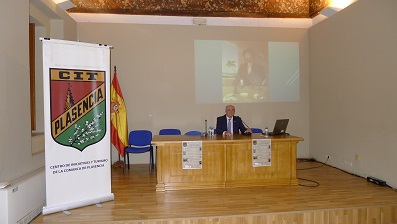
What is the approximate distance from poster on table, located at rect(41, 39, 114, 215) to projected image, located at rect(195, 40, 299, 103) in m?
3.13

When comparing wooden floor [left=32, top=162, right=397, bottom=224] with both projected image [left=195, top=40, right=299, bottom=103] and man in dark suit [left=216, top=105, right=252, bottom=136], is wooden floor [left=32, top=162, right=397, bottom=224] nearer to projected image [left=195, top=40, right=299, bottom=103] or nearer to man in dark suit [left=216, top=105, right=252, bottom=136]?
man in dark suit [left=216, top=105, right=252, bottom=136]

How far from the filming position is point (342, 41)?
5.66 meters

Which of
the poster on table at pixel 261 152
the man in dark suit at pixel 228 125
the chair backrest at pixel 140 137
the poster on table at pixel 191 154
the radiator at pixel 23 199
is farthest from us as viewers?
the chair backrest at pixel 140 137

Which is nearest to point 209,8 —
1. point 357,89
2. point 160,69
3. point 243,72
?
point 243,72

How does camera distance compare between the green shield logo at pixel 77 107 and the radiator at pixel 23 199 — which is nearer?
the radiator at pixel 23 199

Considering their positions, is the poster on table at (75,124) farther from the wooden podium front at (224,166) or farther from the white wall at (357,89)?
the white wall at (357,89)

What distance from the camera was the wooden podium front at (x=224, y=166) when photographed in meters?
4.43

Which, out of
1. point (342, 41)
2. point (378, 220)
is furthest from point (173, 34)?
point (378, 220)

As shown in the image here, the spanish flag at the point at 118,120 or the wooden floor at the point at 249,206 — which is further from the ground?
the spanish flag at the point at 118,120

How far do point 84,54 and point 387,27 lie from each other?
4743 millimetres

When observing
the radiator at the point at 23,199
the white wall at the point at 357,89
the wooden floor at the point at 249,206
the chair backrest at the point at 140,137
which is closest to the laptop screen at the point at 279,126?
the wooden floor at the point at 249,206

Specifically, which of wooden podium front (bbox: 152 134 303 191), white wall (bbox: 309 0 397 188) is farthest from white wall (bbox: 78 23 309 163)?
wooden podium front (bbox: 152 134 303 191)

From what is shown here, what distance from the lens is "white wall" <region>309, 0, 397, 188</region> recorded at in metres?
4.50

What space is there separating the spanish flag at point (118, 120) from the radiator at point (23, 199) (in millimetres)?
2143
